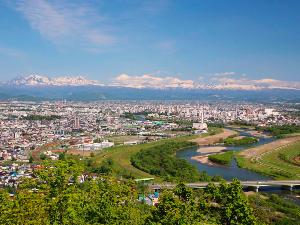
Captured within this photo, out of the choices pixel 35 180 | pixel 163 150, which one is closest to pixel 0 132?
pixel 163 150

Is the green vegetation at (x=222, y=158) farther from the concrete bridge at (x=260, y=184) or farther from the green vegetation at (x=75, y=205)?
the green vegetation at (x=75, y=205)

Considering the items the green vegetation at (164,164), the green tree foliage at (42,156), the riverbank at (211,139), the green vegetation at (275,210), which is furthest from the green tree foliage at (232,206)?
the riverbank at (211,139)

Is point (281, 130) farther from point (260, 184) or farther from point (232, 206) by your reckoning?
point (232, 206)

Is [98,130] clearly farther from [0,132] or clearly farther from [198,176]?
[198,176]

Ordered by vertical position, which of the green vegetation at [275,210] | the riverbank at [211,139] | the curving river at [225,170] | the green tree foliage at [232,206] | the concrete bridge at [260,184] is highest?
the green tree foliage at [232,206]

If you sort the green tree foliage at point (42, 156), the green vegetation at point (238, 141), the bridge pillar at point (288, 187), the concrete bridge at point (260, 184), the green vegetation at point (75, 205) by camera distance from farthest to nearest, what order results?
the green vegetation at point (238, 141) < the green tree foliage at point (42, 156) < the bridge pillar at point (288, 187) < the concrete bridge at point (260, 184) < the green vegetation at point (75, 205)

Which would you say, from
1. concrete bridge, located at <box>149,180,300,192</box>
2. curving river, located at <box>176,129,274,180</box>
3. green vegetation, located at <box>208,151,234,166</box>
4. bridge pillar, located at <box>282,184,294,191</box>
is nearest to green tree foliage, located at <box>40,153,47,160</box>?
curving river, located at <box>176,129,274,180</box>
